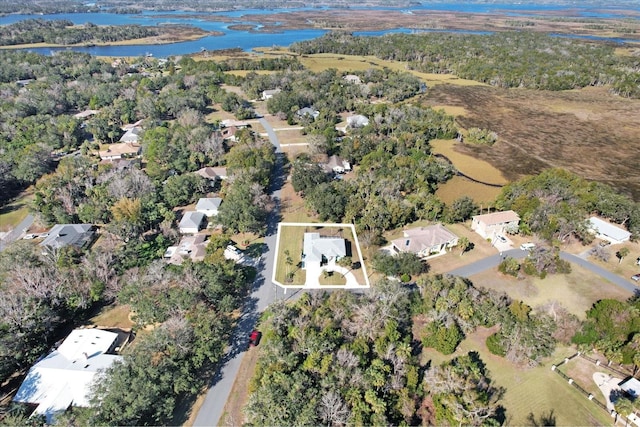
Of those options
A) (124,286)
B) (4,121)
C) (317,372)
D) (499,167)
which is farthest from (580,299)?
(4,121)

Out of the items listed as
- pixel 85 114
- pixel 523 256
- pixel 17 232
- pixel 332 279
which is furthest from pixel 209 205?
pixel 85 114

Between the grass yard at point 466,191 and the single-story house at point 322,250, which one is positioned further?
the grass yard at point 466,191

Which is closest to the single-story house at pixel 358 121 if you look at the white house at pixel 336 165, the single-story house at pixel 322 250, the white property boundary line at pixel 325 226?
the white house at pixel 336 165

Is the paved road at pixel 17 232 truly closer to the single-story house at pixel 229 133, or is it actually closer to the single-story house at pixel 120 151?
the single-story house at pixel 120 151

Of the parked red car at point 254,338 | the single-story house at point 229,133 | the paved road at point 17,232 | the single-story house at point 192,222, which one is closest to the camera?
the parked red car at point 254,338

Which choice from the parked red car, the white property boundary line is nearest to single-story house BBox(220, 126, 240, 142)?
the white property boundary line

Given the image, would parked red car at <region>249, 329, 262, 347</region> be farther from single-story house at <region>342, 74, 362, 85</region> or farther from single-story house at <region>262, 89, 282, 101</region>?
single-story house at <region>342, 74, 362, 85</region>
